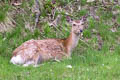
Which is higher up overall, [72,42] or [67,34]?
[72,42]

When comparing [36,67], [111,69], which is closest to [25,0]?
[36,67]

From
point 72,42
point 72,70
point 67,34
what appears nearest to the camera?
point 72,70

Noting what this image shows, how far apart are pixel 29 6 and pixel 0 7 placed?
1287mm

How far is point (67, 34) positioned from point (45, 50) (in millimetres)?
2104

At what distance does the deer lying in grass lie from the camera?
9594 mm

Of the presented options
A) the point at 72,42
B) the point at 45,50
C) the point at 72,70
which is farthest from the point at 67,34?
the point at 72,70

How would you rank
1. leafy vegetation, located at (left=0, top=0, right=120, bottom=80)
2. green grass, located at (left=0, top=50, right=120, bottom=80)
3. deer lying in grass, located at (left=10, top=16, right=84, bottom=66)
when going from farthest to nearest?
deer lying in grass, located at (left=10, top=16, right=84, bottom=66)
leafy vegetation, located at (left=0, top=0, right=120, bottom=80)
green grass, located at (left=0, top=50, right=120, bottom=80)

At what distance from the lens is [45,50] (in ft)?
33.8

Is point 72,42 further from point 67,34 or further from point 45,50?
point 67,34

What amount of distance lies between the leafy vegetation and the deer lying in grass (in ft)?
1.01

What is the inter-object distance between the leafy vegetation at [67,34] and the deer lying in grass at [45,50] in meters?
0.31

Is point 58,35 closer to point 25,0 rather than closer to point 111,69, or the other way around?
point 25,0

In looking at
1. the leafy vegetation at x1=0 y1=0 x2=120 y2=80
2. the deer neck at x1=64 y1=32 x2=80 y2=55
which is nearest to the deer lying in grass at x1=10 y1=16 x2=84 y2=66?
the deer neck at x1=64 y1=32 x2=80 y2=55

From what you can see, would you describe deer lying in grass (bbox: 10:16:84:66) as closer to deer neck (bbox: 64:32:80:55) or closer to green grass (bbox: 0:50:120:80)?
deer neck (bbox: 64:32:80:55)
